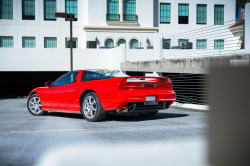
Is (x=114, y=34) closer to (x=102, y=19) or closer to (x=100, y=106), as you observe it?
(x=102, y=19)

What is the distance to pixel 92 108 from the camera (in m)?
7.46

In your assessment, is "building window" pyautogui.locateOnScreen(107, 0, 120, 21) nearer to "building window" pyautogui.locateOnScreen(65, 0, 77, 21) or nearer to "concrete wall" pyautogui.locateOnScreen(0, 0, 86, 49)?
"concrete wall" pyautogui.locateOnScreen(0, 0, 86, 49)

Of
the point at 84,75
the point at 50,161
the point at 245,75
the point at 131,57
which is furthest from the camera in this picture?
the point at 131,57

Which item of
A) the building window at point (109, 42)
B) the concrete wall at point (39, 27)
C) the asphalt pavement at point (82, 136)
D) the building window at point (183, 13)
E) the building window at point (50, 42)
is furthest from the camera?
the building window at point (183, 13)

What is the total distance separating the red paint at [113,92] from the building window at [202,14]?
2524 centimetres

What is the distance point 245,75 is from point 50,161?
9.58 ft

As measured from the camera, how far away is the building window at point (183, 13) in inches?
1213

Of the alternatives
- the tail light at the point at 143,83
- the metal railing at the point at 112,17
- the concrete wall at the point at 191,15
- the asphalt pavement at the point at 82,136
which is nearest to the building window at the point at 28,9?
the metal railing at the point at 112,17

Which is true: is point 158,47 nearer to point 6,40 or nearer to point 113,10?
point 113,10

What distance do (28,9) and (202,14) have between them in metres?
17.2

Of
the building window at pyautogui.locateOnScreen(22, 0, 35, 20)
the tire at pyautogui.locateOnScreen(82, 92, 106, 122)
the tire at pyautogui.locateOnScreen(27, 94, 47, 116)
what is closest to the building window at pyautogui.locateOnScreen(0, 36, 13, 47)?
the building window at pyautogui.locateOnScreen(22, 0, 35, 20)

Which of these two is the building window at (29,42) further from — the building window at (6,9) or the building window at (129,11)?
the building window at (129,11)

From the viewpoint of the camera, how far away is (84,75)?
819cm

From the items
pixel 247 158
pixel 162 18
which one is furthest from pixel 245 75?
pixel 162 18
